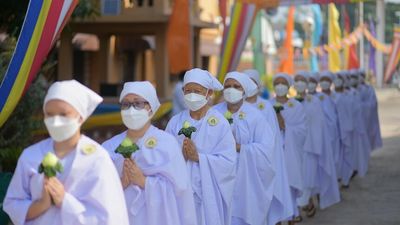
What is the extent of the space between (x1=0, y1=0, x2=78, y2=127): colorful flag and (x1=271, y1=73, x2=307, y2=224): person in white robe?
11.9 ft

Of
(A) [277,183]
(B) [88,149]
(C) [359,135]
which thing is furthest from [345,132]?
(B) [88,149]

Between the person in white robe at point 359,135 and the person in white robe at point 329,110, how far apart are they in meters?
1.19

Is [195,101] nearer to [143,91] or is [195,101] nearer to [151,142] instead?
[143,91]

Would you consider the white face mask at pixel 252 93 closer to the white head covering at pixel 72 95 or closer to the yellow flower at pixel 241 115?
the yellow flower at pixel 241 115

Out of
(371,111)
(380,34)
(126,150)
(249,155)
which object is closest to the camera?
(126,150)

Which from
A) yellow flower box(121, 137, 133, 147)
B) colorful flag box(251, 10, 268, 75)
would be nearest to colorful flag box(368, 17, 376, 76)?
colorful flag box(251, 10, 268, 75)

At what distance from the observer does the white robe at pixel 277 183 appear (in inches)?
361

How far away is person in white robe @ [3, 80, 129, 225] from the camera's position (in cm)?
468

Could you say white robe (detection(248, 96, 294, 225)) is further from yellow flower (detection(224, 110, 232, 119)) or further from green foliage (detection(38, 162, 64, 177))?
green foliage (detection(38, 162, 64, 177))

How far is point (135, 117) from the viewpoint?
19.1ft

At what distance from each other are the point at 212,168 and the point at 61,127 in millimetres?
2369

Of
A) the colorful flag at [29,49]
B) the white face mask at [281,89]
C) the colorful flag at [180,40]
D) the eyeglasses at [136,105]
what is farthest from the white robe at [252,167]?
the colorful flag at [180,40]

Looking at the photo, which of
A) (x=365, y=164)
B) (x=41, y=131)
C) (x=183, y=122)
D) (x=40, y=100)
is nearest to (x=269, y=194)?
(x=183, y=122)

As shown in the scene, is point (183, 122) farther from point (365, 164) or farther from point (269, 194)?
point (365, 164)
